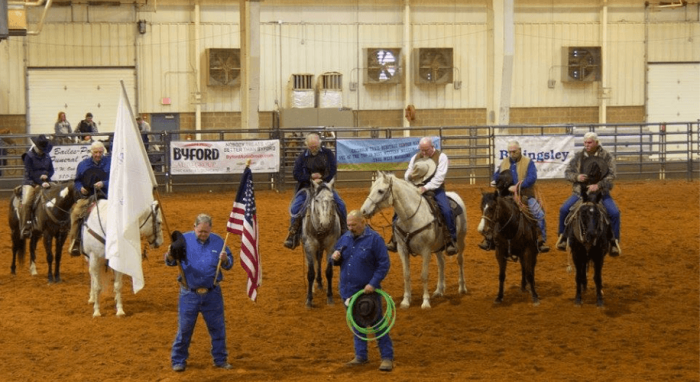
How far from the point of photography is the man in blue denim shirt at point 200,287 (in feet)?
33.0

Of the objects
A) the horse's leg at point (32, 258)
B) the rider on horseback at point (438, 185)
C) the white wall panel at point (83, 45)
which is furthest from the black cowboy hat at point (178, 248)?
the white wall panel at point (83, 45)

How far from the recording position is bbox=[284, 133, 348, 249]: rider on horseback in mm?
13594

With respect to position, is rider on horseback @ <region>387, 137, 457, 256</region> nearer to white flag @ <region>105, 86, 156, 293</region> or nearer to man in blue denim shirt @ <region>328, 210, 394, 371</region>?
man in blue denim shirt @ <region>328, 210, 394, 371</region>

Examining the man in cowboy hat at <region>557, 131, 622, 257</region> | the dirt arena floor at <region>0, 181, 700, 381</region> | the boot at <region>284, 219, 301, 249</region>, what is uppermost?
the man in cowboy hat at <region>557, 131, 622, 257</region>

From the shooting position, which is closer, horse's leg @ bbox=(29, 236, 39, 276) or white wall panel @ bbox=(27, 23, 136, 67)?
horse's leg @ bbox=(29, 236, 39, 276)

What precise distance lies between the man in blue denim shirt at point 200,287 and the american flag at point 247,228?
483 millimetres

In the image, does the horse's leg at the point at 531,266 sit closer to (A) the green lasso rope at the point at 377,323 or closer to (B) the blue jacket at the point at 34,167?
(A) the green lasso rope at the point at 377,323

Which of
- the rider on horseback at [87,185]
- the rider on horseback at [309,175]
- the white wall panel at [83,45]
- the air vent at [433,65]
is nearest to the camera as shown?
the rider on horseback at [87,185]

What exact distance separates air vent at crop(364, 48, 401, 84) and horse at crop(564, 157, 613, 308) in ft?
68.8

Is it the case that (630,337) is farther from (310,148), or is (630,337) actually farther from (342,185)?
(342,185)

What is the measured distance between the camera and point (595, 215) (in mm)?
12969

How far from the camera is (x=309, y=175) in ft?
45.2

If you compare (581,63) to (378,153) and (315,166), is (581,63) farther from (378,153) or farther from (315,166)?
(315,166)

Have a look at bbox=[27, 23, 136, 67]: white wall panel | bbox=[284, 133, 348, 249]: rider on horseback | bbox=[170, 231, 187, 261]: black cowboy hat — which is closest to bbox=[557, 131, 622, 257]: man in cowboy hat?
bbox=[284, 133, 348, 249]: rider on horseback
